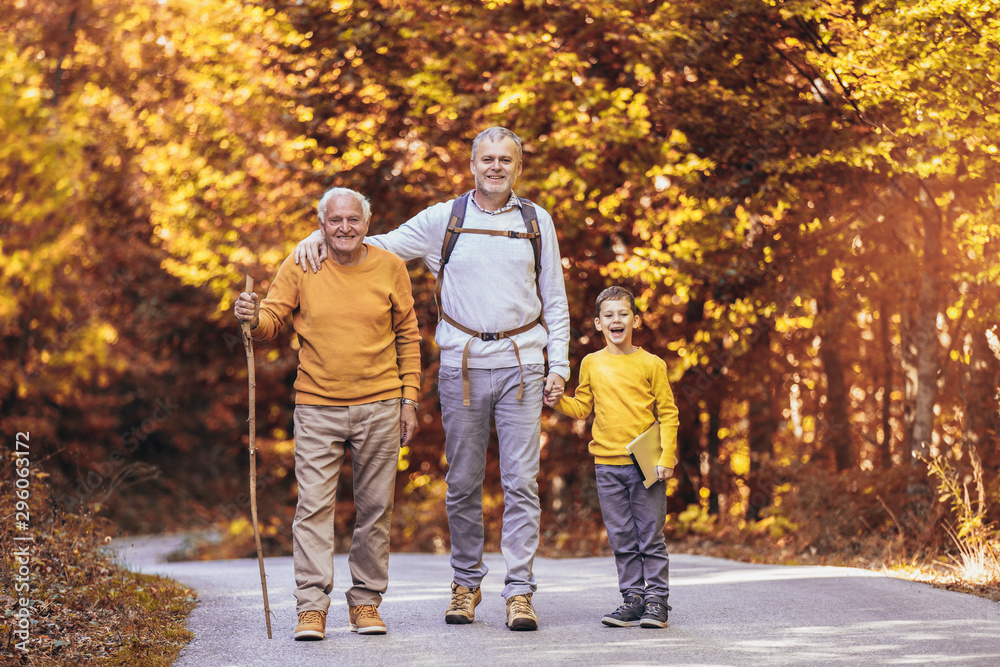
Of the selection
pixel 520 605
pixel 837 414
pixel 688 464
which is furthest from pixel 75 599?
pixel 837 414

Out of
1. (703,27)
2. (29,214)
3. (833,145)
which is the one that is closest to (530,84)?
(703,27)

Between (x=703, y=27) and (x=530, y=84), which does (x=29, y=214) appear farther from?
(x=703, y=27)

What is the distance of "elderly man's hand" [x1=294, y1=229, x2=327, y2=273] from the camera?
18.4ft

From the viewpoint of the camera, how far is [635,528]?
5.79m

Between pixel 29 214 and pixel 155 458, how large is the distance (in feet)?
26.6

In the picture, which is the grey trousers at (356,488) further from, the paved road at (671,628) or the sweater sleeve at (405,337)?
the paved road at (671,628)

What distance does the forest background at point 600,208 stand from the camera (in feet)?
29.1

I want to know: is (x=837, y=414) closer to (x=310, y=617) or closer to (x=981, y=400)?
(x=981, y=400)

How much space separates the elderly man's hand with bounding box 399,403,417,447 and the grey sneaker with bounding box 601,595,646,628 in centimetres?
134

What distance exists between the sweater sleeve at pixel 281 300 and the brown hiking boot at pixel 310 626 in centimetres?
133

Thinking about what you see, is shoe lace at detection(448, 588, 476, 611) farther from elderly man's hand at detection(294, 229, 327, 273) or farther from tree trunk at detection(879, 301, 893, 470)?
tree trunk at detection(879, 301, 893, 470)

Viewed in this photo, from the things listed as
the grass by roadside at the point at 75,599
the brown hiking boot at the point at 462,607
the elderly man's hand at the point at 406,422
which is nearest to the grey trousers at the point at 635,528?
the brown hiking boot at the point at 462,607

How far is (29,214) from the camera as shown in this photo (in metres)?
16.9

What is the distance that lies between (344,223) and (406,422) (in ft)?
3.43
